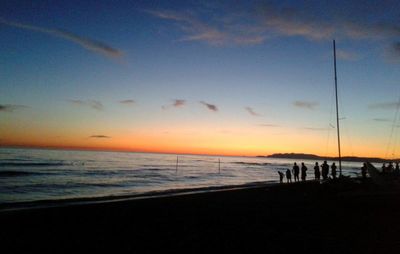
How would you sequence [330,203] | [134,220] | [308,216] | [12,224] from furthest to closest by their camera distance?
1. [330,203]
2. [308,216]
3. [134,220]
4. [12,224]

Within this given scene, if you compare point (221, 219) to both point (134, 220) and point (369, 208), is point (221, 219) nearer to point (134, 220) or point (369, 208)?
point (134, 220)

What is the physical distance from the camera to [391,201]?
60.7ft

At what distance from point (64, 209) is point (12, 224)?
440cm

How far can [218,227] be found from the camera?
12.7 m

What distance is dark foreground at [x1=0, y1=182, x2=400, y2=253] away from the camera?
32.5 feet

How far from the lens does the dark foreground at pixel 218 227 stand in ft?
32.5

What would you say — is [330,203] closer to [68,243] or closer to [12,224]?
[68,243]

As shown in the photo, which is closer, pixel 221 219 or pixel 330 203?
pixel 221 219

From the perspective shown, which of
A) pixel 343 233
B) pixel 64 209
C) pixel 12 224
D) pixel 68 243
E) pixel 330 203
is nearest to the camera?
pixel 68 243

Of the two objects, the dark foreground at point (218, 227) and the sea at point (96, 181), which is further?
the sea at point (96, 181)

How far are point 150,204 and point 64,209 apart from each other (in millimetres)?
4663

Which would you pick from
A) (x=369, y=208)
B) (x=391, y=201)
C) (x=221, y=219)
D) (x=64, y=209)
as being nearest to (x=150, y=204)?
(x=64, y=209)

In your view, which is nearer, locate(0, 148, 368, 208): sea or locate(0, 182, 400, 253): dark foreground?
locate(0, 182, 400, 253): dark foreground

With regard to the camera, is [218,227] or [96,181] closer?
[218,227]
